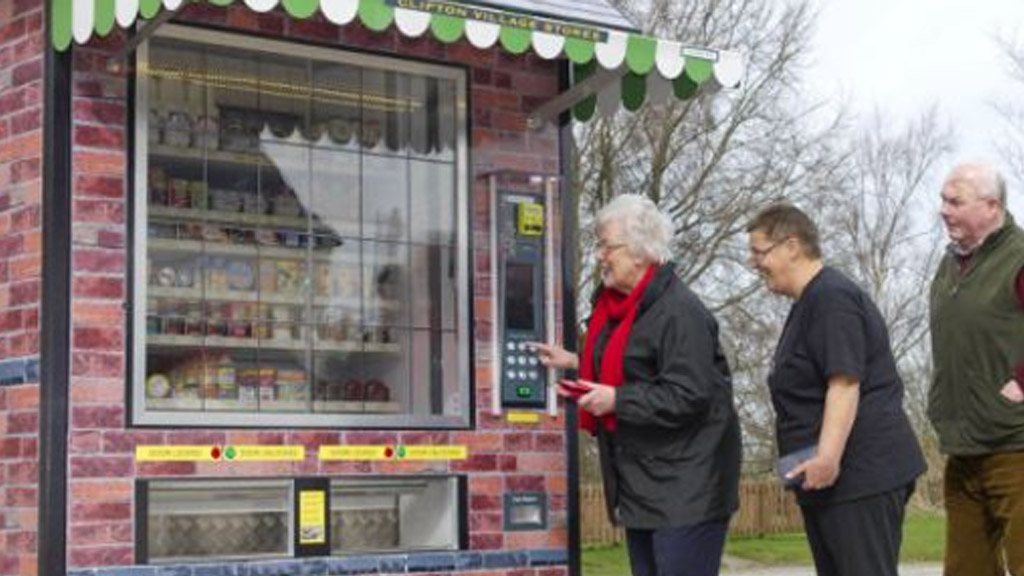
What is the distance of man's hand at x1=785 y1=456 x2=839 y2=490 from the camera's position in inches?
192

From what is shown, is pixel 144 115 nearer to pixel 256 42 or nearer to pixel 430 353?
pixel 256 42

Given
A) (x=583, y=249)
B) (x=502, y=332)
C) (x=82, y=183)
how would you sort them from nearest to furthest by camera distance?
(x=82, y=183)
(x=502, y=332)
(x=583, y=249)

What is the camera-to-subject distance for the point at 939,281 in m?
5.89

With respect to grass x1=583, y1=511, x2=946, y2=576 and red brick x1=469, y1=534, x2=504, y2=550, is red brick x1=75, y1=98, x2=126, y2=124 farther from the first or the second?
grass x1=583, y1=511, x2=946, y2=576

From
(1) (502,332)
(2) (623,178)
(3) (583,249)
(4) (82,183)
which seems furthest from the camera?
(2) (623,178)

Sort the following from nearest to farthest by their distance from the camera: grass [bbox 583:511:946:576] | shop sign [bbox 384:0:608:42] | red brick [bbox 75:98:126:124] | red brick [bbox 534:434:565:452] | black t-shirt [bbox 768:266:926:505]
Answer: black t-shirt [bbox 768:266:926:505]
shop sign [bbox 384:0:608:42]
red brick [bbox 75:98:126:124]
red brick [bbox 534:434:565:452]
grass [bbox 583:511:946:576]

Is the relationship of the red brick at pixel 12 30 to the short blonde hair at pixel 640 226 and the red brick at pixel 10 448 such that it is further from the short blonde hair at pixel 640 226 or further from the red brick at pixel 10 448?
the short blonde hair at pixel 640 226

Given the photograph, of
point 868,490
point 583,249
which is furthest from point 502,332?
point 583,249

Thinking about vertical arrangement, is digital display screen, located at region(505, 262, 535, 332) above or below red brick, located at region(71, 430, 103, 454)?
above

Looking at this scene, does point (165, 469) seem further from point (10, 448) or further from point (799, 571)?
point (799, 571)

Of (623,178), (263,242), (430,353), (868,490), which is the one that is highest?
(623,178)

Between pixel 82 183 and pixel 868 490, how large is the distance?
294 centimetres

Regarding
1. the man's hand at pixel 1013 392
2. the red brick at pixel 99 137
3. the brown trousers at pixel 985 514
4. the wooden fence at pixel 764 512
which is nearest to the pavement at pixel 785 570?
the wooden fence at pixel 764 512

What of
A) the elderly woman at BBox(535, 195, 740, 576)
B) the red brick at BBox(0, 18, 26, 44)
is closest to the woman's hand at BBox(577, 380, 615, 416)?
the elderly woman at BBox(535, 195, 740, 576)
